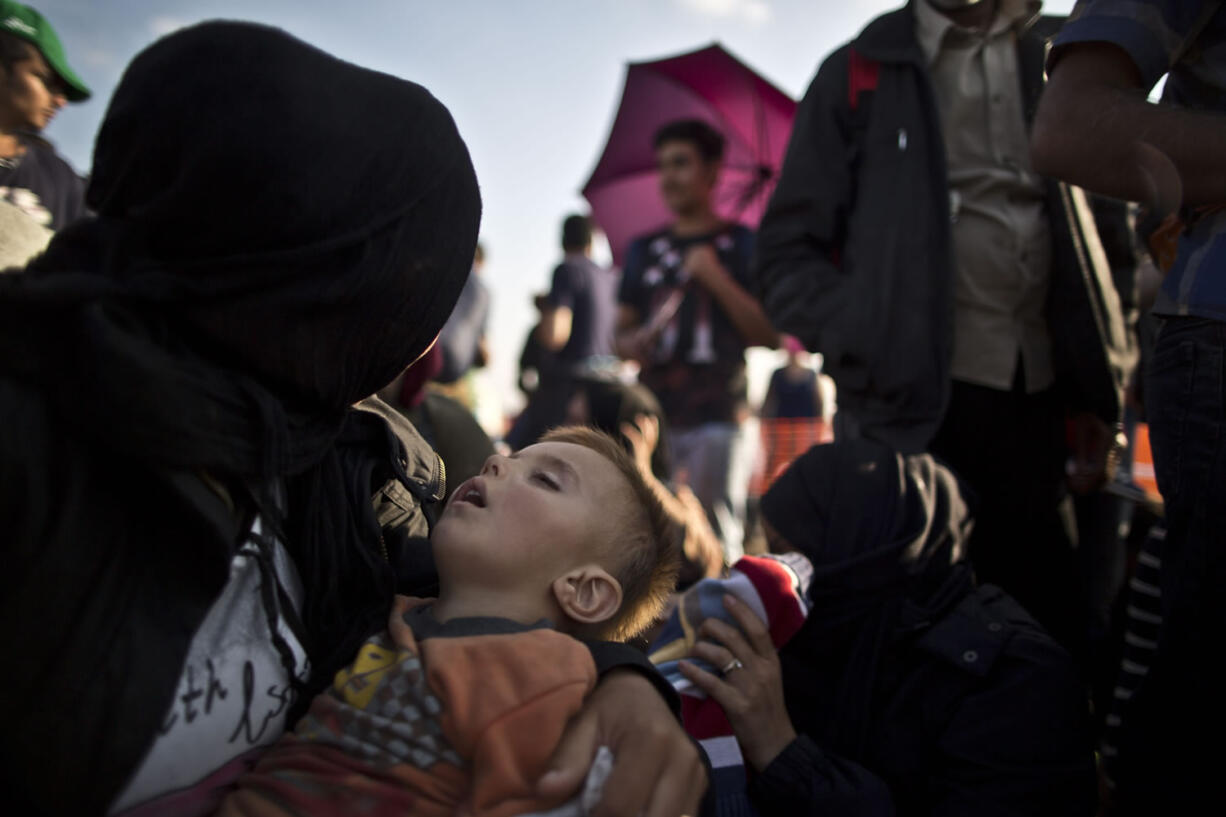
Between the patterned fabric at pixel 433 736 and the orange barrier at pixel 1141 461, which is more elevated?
the patterned fabric at pixel 433 736

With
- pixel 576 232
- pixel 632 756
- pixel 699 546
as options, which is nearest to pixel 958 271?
pixel 699 546

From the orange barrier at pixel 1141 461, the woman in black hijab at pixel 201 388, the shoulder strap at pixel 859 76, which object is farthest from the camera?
the orange barrier at pixel 1141 461

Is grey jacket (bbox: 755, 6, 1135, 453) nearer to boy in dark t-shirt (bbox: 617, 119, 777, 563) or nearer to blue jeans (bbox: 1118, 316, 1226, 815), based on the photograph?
blue jeans (bbox: 1118, 316, 1226, 815)

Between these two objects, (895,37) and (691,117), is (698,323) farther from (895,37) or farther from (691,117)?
(895,37)

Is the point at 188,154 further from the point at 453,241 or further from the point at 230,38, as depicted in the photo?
the point at 453,241

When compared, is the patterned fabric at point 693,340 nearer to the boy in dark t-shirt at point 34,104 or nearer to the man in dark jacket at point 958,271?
the man in dark jacket at point 958,271

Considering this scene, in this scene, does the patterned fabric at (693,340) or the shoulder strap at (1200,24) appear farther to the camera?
the patterned fabric at (693,340)

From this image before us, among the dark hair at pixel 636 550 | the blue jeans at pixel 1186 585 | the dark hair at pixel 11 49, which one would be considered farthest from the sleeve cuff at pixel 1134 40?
the dark hair at pixel 11 49

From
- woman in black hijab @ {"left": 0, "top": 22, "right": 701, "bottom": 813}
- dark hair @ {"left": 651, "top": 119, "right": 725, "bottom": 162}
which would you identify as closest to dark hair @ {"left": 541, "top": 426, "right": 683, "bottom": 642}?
woman in black hijab @ {"left": 0, "top": 22, "right": 701, "bottom": 813}

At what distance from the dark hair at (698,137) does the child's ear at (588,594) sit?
3.20m

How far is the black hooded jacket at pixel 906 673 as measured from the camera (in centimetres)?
164

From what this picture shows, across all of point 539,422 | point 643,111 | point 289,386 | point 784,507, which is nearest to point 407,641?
point 289,386

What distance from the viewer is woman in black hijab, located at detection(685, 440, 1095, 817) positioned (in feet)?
5.27

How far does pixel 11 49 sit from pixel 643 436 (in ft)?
8.57
